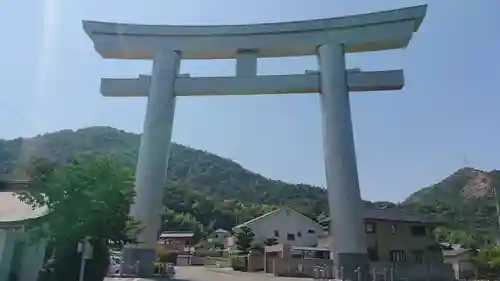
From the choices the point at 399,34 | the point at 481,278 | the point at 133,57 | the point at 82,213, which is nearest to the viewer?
the point at 82,213

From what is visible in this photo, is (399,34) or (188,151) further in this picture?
(188,151)

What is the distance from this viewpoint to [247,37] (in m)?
18.8

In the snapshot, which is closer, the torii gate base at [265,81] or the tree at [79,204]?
the tree at [79,204]

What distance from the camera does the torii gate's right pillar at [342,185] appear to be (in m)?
16.8

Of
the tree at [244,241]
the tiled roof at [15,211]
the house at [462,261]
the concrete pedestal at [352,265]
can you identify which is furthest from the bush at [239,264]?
the tiled roof at [15,211]

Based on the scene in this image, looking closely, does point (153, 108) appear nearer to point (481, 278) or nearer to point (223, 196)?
point (481, 278)

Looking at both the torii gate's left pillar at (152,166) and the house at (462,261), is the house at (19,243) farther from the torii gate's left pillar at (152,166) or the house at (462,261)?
the house at (462,261)

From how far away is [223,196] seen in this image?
3556 inches

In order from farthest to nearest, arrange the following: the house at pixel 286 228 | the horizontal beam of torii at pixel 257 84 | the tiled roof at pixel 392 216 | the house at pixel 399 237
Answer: the house at pixel 286 228 < the tiled roof at pixel 392 216 < the house at pixel 399 237 < the horizontal beam of torii at pixel 257 84

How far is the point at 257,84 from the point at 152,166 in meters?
5.02

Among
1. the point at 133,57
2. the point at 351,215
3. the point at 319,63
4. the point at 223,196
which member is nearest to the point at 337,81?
the point at 319,63

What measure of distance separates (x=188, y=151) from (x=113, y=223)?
94922 millimetres

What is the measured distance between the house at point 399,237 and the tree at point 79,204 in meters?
16.2

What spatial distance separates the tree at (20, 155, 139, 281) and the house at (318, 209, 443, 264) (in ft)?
53.2
